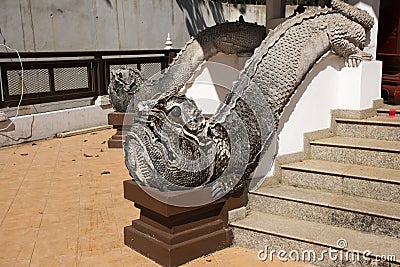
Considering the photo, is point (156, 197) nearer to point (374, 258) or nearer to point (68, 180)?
point (374, 258)

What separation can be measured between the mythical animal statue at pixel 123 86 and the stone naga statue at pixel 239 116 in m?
3.15

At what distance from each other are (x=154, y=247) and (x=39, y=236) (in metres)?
1.09

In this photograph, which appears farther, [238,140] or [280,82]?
[280,82]

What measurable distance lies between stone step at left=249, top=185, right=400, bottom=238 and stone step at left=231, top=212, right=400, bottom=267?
2.0 inches

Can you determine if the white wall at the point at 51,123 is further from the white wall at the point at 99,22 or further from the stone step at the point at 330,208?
the stone step at the point at 330,208

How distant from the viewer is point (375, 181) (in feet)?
11.0

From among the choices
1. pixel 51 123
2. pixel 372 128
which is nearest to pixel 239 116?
pixel 372 128

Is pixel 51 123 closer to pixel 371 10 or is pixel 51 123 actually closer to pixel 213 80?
pixel 213 80

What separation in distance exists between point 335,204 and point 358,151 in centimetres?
78

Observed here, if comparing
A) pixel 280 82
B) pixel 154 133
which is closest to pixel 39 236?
pixel 154 133

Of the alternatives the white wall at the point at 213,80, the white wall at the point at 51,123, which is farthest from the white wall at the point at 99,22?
the white wall at the point at 213,80

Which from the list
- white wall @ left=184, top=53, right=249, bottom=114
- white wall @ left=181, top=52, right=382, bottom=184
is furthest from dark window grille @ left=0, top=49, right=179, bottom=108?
white wall @ left=181, top=52, right=382, bottom=184

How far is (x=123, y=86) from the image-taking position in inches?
270

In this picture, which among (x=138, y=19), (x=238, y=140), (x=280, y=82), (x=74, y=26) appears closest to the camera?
(x=238, y=140)
